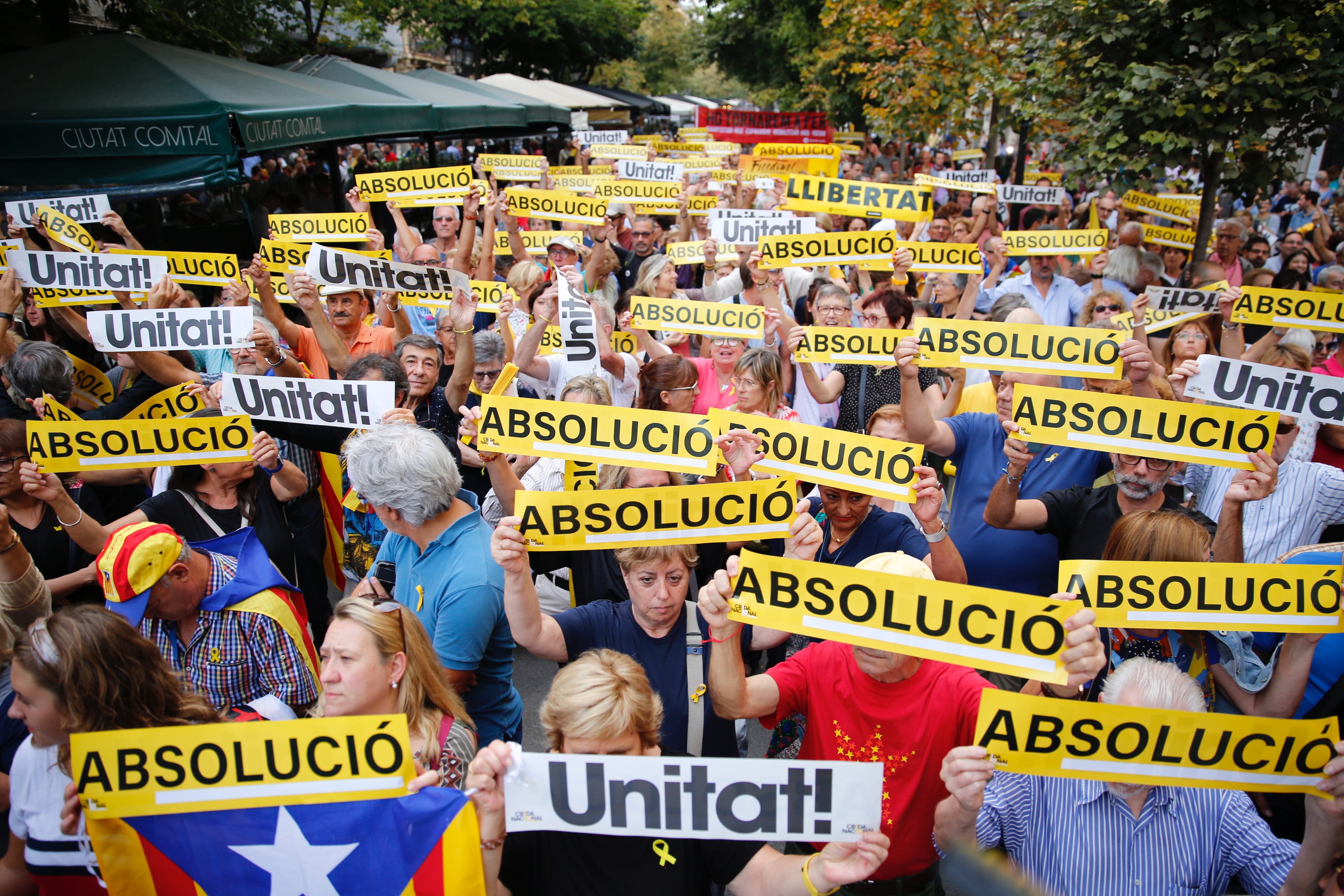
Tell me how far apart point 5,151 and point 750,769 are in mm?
8385

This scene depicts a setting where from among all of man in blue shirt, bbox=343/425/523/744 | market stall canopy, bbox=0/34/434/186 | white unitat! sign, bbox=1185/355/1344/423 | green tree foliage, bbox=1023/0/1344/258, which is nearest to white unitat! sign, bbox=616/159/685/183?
market stall canopy, bbox=0/34/434/186

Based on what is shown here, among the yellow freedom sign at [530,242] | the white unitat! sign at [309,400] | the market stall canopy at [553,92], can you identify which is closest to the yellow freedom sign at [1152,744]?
the white unitat! sign at [309,400]

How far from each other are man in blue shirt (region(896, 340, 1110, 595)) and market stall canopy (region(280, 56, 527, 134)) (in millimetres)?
10646

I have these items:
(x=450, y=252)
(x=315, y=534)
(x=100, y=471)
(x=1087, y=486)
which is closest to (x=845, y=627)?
(x=1087, y=486)

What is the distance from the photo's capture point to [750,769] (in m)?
2.23

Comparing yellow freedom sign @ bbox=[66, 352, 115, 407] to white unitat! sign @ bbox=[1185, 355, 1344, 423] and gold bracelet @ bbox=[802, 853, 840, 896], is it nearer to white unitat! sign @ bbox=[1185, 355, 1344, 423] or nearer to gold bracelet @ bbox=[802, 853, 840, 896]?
gold bracelet @ bbox=[802, 853, 840, 896]

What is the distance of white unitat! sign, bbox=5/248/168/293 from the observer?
5723 mm

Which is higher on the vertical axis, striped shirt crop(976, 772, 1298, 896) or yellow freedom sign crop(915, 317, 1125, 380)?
yellow freedom sign crop(915, 317, 1125, 380)

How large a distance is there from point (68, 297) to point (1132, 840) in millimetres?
6895

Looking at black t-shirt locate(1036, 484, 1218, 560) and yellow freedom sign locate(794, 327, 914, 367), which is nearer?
black t-shirt locate(1036, 484, 1218, 560)

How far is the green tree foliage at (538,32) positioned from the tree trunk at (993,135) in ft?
59.5

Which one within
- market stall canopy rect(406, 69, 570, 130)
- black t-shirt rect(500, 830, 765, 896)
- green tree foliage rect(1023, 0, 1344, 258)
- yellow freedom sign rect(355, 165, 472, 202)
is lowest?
black t-shirt rect(500, 830, 765, 896)

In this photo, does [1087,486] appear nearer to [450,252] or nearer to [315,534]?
[315,534]

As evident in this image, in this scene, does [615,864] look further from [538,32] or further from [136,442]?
[538,32]
